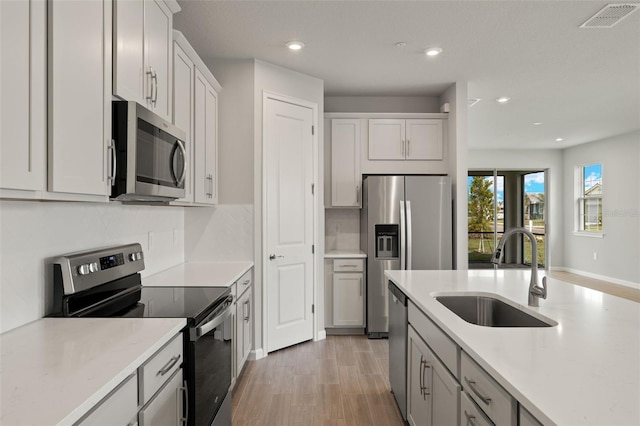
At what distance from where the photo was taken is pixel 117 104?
1635 mm

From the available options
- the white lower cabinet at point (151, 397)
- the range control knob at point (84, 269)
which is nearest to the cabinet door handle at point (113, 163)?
the range control knob at point (84, 269)

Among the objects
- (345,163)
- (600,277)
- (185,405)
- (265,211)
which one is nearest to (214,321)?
(185,405)

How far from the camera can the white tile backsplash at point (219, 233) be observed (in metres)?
3.54

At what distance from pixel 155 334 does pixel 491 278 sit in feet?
6.63

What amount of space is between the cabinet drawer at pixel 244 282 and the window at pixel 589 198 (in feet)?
24.0

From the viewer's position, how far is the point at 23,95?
45.5 inches

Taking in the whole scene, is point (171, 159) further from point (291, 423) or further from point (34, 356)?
point (291, 423)

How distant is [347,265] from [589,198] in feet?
20.9

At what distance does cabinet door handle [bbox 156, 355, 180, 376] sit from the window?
8.50m

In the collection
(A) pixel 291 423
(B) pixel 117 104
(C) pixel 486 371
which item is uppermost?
(B) pixel 117 104

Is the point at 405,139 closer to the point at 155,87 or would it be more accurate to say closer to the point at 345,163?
the point at 345,163

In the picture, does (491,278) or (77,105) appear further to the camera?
(491,278)

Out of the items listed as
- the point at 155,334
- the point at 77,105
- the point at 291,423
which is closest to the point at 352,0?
the point at 77,105

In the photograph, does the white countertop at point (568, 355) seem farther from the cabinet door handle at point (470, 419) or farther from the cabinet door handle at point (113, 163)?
the cabinet door handle at point (113, 163)
